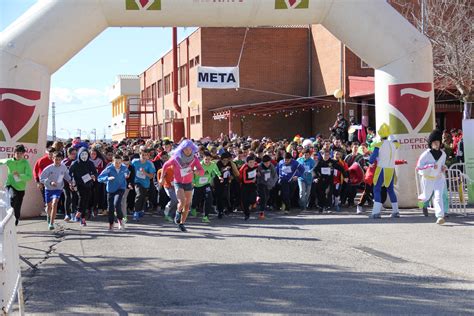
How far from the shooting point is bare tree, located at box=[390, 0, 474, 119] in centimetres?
2336

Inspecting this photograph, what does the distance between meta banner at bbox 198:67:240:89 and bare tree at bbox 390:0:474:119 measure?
7.49 m

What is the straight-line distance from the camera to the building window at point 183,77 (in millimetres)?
42531

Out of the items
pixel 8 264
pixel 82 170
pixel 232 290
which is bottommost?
pixel 232 290

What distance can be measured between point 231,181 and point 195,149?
2943 mm

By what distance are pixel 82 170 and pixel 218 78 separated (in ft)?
26.4

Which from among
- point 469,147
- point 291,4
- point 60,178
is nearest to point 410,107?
point 469,147

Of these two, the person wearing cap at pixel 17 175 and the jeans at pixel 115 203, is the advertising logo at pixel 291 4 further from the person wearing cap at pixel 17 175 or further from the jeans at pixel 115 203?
the person wearing cap at pixel 17 175

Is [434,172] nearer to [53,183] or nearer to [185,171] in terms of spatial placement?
[185,171]

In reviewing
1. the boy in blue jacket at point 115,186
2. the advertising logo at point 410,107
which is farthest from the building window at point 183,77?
the boy in blue jacket at point 115,186

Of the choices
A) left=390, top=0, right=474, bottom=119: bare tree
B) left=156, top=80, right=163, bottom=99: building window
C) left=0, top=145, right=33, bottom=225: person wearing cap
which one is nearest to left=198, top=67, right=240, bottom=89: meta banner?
left=390, top=0, right=474, bottom=119: bare tree

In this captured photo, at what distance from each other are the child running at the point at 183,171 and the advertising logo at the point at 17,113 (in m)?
3.77

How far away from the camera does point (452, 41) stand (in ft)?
78.6

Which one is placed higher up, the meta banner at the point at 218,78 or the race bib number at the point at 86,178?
the meta banner at the point at 218,78

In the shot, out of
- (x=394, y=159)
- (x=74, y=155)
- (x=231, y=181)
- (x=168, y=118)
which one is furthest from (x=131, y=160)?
(x=168, y=118)
